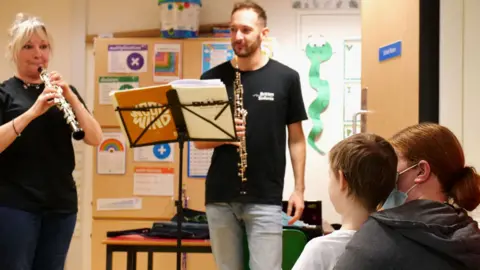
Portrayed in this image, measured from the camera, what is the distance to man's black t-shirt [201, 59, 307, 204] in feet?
7.75

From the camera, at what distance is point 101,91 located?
399 cm

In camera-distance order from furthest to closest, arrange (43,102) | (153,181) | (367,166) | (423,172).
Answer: (153,181) → (43,102) → (423,172) → (367,166)

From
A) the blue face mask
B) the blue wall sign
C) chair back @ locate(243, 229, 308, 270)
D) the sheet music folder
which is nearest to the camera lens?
the blue face mask

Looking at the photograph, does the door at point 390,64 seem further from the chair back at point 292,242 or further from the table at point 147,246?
the table at point 147,246

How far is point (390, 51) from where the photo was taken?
278 cm

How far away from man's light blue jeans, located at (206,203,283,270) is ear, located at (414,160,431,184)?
0.96 meters

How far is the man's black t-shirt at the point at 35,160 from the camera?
84.3 inches

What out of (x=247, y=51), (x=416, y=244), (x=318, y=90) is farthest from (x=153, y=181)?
(x=416, y=244)

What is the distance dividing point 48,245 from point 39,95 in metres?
0.58

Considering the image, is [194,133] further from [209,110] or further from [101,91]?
[101,91]

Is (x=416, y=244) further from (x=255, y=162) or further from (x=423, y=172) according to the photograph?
(x=255, y=162)

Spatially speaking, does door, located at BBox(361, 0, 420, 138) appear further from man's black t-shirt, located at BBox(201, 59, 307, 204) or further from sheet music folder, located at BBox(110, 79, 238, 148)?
sheet music folder, located at BBox(110, 79, 238, 148)

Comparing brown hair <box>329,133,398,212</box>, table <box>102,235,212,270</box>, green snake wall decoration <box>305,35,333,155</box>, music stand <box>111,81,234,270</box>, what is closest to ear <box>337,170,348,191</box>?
brown hair <box>329,133,398,212</box>

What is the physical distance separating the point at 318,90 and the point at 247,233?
1.95m
